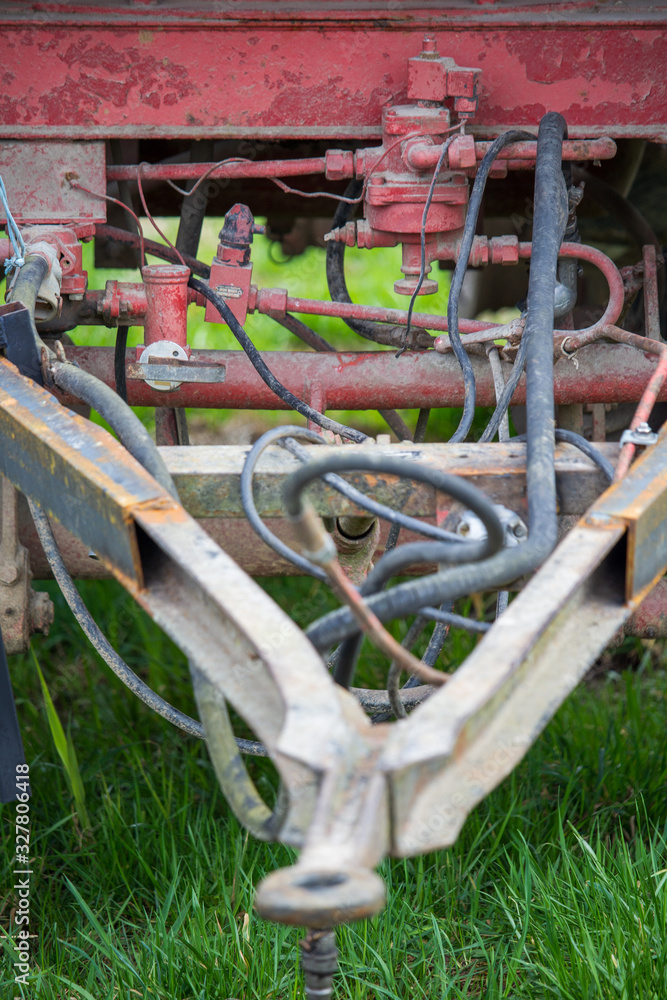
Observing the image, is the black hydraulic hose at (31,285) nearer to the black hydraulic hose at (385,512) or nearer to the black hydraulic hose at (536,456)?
the black hydraulic hose at (385,512)

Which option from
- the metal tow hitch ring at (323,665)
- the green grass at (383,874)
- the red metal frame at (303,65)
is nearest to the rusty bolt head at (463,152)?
the red metal frame at (303,65)

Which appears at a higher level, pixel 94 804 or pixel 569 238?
pixel 569 238

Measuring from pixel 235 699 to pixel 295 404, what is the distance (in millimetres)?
885

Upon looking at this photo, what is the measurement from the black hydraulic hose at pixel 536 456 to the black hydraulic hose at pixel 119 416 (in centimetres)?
33

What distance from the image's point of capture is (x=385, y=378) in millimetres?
1884

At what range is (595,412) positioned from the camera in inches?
82.7

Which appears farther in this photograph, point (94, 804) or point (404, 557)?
point (94, 804)

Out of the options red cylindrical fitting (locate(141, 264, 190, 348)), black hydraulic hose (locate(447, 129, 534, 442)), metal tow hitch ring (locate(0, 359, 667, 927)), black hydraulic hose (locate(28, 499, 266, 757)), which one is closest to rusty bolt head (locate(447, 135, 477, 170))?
black hydraulic hose (locate(447, 129, 534, 442))

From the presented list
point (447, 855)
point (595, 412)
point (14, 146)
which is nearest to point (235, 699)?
point (447, 855)

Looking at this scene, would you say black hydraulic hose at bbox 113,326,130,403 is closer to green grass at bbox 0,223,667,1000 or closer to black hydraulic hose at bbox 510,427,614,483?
green grass at bbox 0,223,667,1000

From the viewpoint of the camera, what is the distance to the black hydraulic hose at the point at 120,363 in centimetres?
184

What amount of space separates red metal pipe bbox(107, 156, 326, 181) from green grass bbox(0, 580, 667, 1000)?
1232mm

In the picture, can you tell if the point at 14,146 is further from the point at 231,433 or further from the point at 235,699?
the point at 231,433

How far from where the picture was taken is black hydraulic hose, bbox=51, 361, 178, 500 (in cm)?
114
